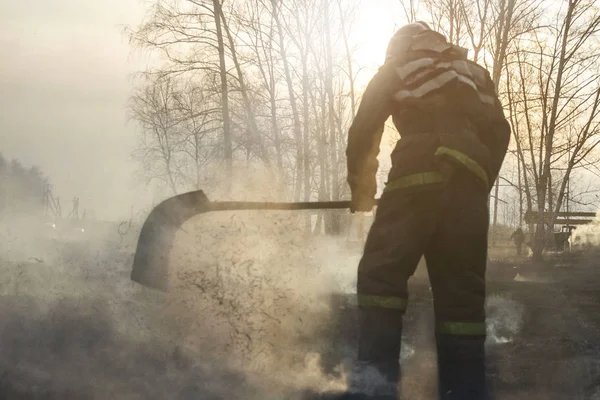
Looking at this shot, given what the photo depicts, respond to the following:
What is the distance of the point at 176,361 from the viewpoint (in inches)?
137

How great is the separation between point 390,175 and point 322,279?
2.28 meters

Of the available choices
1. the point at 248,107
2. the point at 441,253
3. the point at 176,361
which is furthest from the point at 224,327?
the point at 248,107

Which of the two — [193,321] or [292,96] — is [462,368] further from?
[292,96]

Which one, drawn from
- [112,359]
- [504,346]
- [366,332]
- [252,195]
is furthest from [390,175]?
[252,195]

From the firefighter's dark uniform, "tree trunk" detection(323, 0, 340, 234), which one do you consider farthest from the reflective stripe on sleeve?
"tree trunk" detection(323, 0, 340, 234)

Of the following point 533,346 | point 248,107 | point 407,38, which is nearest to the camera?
point 407,38

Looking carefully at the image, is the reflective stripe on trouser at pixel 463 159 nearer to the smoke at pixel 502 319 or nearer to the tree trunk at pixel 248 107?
the smoke at pixel 502 319

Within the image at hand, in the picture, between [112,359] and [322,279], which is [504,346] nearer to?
[322,279]

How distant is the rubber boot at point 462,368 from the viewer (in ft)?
10.7

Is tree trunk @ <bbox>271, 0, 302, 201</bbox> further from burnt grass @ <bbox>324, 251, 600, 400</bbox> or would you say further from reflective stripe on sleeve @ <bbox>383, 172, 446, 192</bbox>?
reflective stripe on sleeve @ <bbox>383, 172, 446, 192</bbox>

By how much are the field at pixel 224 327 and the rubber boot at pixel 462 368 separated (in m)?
0.09

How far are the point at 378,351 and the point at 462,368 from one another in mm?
420

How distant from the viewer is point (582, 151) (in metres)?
→ 16.0

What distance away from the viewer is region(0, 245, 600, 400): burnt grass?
3086 millimetres
